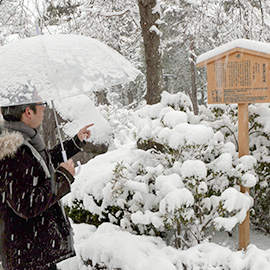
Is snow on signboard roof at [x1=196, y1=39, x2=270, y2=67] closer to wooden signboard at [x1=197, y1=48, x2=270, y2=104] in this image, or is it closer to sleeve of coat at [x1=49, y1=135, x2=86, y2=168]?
wooden signboard at [x1=197, y1=48, x2=270, y2=104]

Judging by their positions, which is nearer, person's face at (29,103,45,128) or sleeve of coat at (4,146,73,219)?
sleeve of coat at (4,146,73,219)

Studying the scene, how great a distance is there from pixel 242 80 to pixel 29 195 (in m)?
2.31

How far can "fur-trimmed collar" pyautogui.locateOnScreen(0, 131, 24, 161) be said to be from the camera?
1.91m

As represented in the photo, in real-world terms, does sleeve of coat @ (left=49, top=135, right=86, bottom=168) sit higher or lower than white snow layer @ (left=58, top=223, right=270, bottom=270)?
higher

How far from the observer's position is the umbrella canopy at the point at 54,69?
80.5 inches

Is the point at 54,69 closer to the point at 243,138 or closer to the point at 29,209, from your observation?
the point at 29,209

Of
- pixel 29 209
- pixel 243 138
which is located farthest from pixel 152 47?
pixel 29 209

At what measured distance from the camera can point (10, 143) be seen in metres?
1.91

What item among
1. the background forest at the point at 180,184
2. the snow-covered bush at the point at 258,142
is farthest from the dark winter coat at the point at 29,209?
the snow-covered bush at the point at 258,142

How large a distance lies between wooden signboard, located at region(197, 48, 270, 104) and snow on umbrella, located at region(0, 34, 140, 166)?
121 cm

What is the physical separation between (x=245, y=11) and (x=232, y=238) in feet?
13.3

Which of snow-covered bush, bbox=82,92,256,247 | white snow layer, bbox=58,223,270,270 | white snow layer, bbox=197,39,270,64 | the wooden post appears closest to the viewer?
white snow layer, bbox=58,223,270,270

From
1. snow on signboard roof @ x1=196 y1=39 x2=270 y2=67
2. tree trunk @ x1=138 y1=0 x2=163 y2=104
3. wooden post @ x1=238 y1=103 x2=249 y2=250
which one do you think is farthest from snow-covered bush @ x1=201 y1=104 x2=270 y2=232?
tree trunk @ x1=138 y1=0 x2=163 y2=104

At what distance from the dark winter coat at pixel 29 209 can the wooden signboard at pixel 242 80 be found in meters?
1.95
